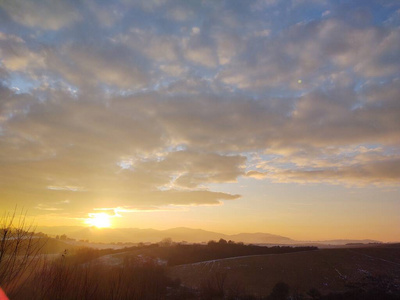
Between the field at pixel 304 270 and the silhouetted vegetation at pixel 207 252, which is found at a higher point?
the silhouetted vegetation at pixel 207 252

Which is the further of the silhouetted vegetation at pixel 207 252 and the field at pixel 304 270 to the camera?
the silhouetted vegetation at pixel 207 252

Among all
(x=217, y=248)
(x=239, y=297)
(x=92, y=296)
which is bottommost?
(x=239, y=297)

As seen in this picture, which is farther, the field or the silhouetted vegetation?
the silhouetted vegetation

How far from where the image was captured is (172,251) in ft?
126

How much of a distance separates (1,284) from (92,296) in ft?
9.65

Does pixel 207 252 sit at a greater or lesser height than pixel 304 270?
greater

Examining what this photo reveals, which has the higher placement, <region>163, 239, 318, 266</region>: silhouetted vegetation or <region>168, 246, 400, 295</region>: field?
<region>163, 239, 318, 266</region>: silhouetted vegetation

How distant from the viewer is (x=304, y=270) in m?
→ 25.5

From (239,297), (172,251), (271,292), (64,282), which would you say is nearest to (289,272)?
(271,292)

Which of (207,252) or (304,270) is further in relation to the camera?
(207,252)

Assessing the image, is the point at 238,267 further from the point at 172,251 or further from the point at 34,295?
the point at 34,295

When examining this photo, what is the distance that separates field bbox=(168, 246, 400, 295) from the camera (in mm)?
23297

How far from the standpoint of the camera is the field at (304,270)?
917 inches

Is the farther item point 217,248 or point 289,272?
point 217,248
